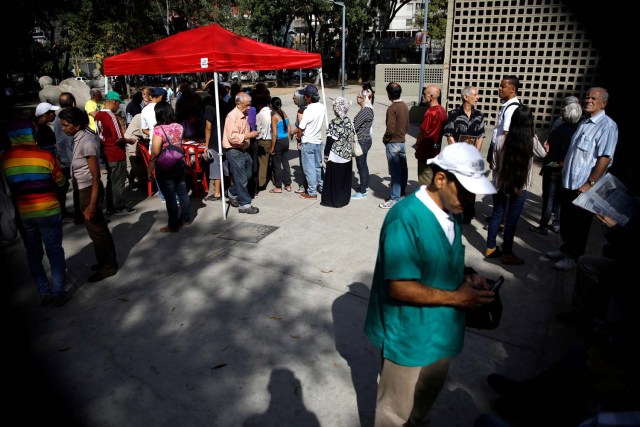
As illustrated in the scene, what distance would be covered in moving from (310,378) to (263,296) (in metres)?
1.33

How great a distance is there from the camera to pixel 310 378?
11.1ft

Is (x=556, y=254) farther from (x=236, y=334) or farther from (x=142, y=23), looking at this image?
(x=142, y=23)

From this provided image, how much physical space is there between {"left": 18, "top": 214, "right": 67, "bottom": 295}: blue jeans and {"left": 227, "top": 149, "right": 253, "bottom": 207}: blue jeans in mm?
2743

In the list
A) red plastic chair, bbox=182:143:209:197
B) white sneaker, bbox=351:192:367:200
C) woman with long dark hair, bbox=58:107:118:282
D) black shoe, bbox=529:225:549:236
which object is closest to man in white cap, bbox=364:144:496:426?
woman with long dark hair, bbox=58:107:118:282

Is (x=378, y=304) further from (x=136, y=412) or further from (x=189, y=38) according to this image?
(x=189, y=38)

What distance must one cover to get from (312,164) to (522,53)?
19.5 feet

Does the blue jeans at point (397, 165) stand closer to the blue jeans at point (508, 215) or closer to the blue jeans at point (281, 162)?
the blue jeans at point (281, 162)

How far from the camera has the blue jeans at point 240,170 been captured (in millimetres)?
6656

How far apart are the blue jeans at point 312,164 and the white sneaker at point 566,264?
12.6ft

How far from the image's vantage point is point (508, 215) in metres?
4.96

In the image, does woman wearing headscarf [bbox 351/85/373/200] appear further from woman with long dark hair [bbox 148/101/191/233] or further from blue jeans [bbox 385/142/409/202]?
woman with long dark hair [bbox 148/101/191/233]

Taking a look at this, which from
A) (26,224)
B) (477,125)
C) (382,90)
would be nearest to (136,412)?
(26,224)

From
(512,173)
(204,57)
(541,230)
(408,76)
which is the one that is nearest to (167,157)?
(204,57)

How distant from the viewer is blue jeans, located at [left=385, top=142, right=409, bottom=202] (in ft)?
22.5
